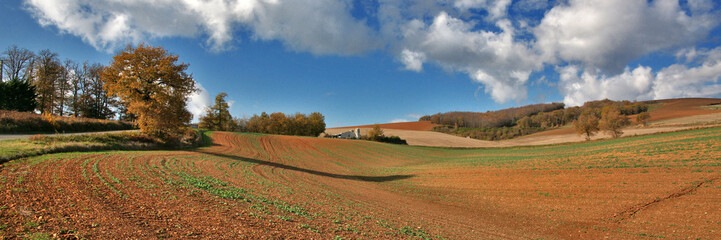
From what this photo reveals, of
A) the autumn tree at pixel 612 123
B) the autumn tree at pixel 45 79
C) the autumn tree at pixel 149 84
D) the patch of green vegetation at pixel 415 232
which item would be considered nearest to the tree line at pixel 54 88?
the autumn tree at pixel 45 79

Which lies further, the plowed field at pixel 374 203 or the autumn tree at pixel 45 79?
the autumn tree at pixel 45 79

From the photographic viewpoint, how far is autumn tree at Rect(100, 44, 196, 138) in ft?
75.8

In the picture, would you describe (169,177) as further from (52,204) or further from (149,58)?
(149,58)

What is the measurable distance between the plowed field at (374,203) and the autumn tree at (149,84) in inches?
396

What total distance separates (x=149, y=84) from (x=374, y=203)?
21628 millimetres

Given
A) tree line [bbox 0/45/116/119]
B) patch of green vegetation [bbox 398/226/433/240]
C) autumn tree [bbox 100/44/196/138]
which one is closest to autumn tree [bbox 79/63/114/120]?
tree line [bbox 0/45/116/119]

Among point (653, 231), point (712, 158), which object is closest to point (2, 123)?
point (653, 231)

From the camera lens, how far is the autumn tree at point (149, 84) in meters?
23.1

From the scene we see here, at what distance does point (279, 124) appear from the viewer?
248 feet

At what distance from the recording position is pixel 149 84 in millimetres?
23750

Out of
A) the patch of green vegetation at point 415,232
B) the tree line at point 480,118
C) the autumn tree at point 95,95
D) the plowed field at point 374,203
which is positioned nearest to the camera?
the plowed field at point 374,203

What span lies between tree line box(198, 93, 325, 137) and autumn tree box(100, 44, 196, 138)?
135 ft

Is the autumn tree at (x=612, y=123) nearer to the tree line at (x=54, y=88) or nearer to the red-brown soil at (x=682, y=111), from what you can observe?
the red-brown soil at (x=682, y=111)

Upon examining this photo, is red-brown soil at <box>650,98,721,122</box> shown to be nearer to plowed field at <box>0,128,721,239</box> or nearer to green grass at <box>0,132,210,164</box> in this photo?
plowed field at <box>0,128,721,239</box>
